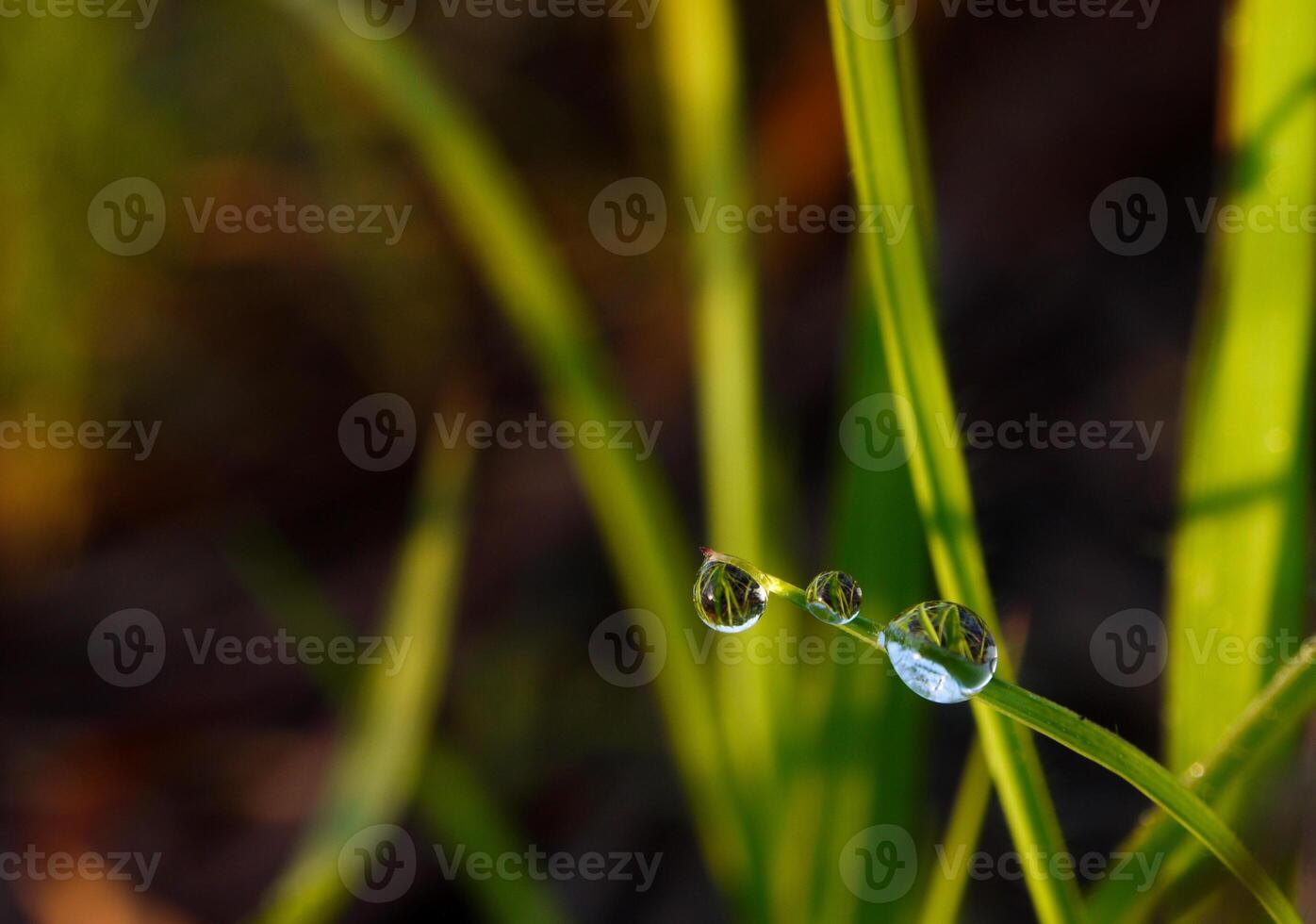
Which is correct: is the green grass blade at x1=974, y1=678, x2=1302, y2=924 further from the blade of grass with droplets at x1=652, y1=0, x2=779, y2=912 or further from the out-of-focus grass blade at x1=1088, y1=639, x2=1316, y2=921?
the blade of grass with droplets at x1=652, y1=0, x2=779, y2=912

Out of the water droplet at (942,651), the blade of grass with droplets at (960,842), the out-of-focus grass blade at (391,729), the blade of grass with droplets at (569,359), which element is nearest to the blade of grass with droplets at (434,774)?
the out-of-focus grass blade at (391,729)

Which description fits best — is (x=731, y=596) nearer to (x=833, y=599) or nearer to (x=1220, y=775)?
(x=833, y=599)

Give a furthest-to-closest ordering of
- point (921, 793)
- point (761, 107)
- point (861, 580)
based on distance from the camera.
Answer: point (761, 107), point (921, 793), point (861, 580)

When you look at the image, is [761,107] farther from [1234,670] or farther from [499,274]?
[1234,670]

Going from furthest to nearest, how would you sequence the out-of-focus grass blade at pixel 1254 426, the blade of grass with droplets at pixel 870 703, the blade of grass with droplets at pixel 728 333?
the blade of grass with droplets at pixel 728 333 < the blade of grass with droplets at pixel 870 703 < the out-of-focus grass blade at pixel 1254 426

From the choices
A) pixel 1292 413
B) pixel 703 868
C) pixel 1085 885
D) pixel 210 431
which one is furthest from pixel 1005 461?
pixel 210 431

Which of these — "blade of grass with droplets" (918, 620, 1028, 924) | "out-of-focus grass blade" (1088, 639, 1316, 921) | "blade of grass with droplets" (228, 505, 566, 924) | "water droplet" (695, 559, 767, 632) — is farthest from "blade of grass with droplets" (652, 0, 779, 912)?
"water droplet" (695, 559, 767, 632)

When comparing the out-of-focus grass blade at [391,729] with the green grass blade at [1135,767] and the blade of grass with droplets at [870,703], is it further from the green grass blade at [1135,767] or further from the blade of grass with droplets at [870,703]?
the green grass blade at [1135,767]
